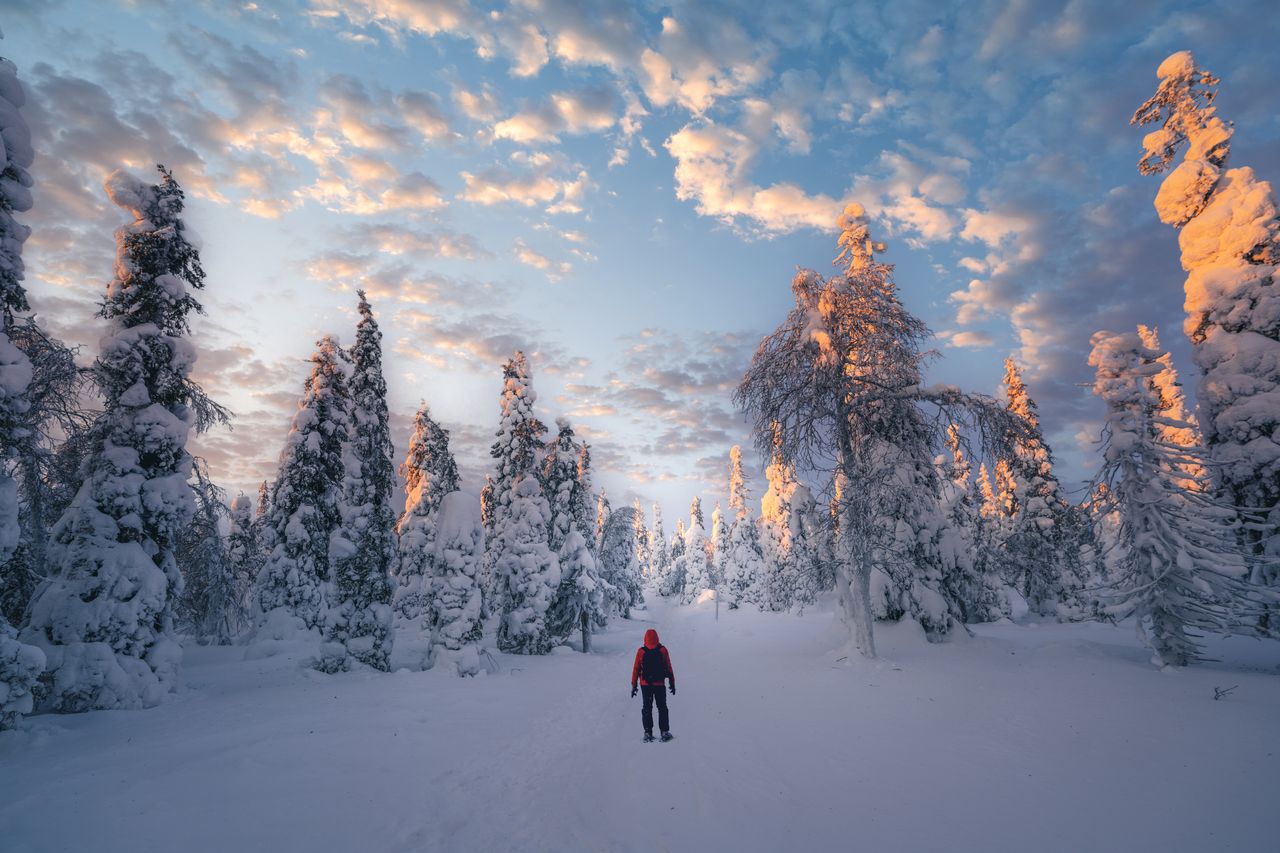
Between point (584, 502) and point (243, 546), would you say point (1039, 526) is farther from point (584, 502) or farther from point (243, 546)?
point (243, 546)

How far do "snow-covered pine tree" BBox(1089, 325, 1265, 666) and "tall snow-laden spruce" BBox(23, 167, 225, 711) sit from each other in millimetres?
21956

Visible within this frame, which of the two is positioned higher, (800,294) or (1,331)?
(800,294)

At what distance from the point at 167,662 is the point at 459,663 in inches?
337

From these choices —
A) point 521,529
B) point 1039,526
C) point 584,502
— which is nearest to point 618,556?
point 584,502

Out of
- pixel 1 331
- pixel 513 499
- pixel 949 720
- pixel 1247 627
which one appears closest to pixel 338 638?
pixel 513 499

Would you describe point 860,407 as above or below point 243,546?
above

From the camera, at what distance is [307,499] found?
22.9 meters

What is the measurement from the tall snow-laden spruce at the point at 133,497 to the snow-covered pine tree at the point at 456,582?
8936 millimetres

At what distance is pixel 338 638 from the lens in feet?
61.8

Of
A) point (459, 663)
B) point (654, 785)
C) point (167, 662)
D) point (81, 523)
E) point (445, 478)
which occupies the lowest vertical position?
point (459, 663)

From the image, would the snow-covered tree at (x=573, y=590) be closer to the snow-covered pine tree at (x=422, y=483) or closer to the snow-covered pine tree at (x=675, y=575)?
the snow-covered pine tree at (x=422, y=483)

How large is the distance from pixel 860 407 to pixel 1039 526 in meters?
21.1

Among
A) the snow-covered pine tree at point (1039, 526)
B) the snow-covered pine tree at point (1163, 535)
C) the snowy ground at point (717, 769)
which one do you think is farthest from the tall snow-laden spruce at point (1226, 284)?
the snow-covered pine tree at point (1039, 526)

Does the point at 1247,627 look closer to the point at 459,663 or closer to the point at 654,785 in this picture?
the point at 654,785
